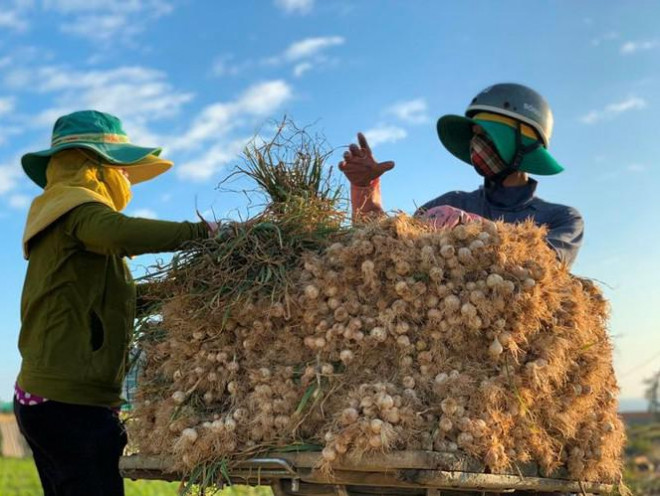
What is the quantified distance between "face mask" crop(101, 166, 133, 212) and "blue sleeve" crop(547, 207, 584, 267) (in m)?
1.99

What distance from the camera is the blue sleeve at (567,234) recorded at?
11.9 feet

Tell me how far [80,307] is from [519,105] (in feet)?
8.01

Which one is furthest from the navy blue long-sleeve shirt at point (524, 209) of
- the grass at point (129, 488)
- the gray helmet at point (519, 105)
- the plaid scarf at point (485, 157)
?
the grass at point (129, 488)

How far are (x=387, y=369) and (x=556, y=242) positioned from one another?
4.11 ft

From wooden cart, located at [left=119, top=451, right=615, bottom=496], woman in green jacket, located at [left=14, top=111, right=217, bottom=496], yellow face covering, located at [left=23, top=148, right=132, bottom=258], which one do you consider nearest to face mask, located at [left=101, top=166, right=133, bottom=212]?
yellow face covering, located at [left=23, top=148, right=132, bottom=258]

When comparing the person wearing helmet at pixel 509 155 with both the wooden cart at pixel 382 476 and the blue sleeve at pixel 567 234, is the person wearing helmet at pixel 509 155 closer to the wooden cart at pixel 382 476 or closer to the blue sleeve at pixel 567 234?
the blue sleeve at pixel 567 234

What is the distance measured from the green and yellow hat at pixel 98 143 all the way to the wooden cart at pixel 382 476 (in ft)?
4.57

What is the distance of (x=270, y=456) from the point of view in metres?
2.77

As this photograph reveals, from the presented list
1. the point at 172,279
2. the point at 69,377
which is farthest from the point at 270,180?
the point at 69,377

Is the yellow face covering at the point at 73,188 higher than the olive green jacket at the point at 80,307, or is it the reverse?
the yellow face covering at the point at 73,188

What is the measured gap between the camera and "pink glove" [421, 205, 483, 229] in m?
3.07

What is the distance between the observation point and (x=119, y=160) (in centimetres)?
363

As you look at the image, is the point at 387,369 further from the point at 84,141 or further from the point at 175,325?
the point at 84,141

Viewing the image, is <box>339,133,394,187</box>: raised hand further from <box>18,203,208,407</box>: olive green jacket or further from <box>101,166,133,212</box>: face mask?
<box>101,166,133,212</box>: face mask
